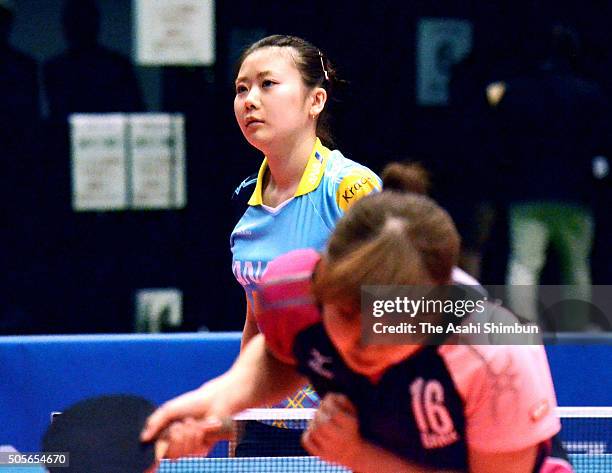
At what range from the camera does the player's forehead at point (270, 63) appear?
11.0ft

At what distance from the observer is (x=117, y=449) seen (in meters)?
2.71

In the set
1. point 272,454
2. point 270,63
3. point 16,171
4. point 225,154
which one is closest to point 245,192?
point 270,63

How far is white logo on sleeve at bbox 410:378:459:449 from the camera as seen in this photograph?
2.02 m

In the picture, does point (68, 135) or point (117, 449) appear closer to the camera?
point (117, 449)

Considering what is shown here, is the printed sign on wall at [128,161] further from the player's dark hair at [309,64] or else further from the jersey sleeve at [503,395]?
the jersey sleeve at [503,395]

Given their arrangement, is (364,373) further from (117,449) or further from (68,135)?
(68,135)

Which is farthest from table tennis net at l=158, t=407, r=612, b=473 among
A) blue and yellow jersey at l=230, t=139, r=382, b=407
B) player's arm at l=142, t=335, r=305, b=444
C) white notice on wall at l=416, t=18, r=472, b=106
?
white notice on wall at l=416, t=18, r=472, b=106

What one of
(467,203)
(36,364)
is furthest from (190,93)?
(36,364)

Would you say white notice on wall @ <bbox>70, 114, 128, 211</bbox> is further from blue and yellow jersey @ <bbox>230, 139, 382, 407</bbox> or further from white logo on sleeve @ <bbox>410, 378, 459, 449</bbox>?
white logo on sleeve @ <bbox>410, 378, 459, 449</bbox>

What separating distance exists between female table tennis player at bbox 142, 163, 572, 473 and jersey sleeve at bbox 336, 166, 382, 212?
0.95 meters

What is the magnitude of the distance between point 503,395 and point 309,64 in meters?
1.71

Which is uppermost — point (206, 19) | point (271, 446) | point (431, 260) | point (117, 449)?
point (206, 19)

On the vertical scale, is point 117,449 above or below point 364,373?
below

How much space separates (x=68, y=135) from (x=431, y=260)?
13.0 ft
